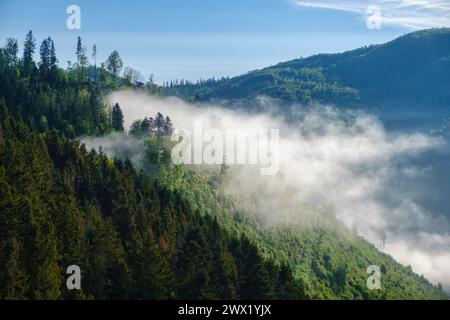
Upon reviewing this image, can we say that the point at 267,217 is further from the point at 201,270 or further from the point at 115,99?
the point at 201,270

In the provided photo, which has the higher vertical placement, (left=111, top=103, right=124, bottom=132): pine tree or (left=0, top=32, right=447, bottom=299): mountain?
(left=111, top=103, right=124, bottom=132): pine tree

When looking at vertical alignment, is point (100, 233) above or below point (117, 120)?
below

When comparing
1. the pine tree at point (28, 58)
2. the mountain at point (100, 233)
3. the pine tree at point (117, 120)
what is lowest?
the mountain at point (100, 233)

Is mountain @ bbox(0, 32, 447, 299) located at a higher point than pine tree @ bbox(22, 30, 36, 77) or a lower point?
lower

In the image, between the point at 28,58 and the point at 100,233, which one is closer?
the point at 100,233

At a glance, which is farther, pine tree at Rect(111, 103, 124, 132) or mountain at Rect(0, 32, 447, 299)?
pine tree at Rect(111, 103, 124, 132)

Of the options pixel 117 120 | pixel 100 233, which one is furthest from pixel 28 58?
pixel 100 233

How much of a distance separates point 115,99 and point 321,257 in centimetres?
10007

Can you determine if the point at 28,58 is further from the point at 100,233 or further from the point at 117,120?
the point at 100,233

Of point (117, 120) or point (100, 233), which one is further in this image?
point (117, 120)

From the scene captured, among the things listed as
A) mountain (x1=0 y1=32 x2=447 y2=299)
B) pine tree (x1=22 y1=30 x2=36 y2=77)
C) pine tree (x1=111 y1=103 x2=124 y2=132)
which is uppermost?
pine tree (x1=22 y1=30 x2=36 y2=77)

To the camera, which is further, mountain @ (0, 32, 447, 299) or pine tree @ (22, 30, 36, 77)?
pine tree @ (22, 30, 36, 77)
